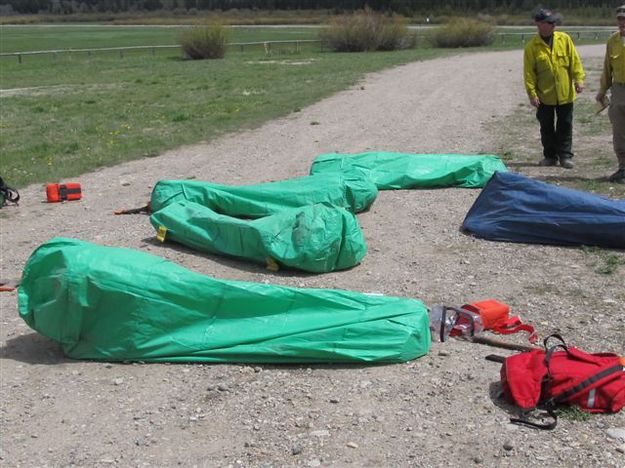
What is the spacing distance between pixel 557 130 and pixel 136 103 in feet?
35.1

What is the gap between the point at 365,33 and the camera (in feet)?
→ 126

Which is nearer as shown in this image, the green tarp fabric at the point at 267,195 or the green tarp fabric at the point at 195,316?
the green tarp fabric at the point at 195,316

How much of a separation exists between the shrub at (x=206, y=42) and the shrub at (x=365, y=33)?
204 inches

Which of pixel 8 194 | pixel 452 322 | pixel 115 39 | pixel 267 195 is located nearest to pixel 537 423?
pixel 452 322

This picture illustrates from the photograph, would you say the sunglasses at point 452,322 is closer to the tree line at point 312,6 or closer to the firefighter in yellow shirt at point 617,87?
the firefighter in yellow shirt at point 617,87

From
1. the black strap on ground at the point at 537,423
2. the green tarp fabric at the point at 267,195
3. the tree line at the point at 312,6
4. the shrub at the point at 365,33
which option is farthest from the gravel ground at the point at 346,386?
the tree line at the point at 312,6

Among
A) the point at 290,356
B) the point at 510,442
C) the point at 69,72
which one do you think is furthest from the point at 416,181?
the point at 69,72

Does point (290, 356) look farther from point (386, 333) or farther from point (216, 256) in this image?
point (216, 256)

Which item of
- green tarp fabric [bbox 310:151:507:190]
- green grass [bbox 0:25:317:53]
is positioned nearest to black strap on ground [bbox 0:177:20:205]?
green tarp fabric [bbox 310:151:507:190]

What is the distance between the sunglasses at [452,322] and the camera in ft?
18.5

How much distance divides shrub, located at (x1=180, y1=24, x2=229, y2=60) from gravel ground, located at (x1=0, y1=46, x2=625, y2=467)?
27728 mm

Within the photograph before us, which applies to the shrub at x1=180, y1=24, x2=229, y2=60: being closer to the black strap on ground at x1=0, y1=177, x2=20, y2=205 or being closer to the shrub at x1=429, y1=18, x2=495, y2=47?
the shrub at x1=429, y1=18, x2=495, y2=47

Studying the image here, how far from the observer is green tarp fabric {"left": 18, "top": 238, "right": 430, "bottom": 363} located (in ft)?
17.3

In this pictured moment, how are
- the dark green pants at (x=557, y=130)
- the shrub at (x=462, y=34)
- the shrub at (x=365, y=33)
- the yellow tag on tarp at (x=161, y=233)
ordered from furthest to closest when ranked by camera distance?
the shrub at (x=462, y=34), the shrub at (x=365, y=33), the dark green pants at (x=557, y=130), the yellow tag on tarp at (x=161, y=233)
